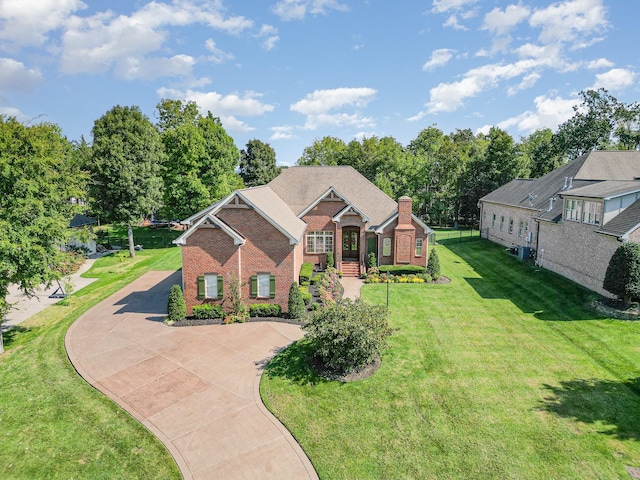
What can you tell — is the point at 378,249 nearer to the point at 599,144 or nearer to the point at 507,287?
the point at 507,287

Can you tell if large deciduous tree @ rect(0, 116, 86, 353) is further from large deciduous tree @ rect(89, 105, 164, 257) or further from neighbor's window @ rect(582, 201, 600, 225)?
neighbor's window @ rect(582, 201, 600, 225)

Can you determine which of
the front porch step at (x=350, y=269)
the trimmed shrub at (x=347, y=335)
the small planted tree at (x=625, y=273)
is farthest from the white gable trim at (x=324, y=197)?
the small planted tree at (x=625, y=273)

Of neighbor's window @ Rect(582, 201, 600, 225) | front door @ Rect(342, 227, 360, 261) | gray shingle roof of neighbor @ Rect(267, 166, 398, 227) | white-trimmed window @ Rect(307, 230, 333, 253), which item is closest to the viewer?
neighbor's window @ Rect(582, 201, 600, 225)

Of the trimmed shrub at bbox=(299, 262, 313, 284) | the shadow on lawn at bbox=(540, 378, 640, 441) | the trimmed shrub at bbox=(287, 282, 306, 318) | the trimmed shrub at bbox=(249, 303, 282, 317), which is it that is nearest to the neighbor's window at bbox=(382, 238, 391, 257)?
the trimmed shrub at bbox=(299, 262, 313, 284)

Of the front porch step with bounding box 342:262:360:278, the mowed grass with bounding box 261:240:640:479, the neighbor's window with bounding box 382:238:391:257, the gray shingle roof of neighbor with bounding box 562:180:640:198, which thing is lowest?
the mowed grass with bounding box 261:240:640:479

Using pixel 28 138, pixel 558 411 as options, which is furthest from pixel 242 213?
pixel 558 411

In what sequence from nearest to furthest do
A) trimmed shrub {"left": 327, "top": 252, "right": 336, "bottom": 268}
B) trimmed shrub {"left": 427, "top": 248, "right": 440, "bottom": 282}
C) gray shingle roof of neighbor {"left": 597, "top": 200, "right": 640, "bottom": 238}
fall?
1. gray shingle roof of neighbor {"left": 597, "top": 200, "right": 640, "bottom": 238}
2. trimmed shrub {"left": 427, "top": 248, "right": 440, "bottom": 282}
3. trimmed shrub {"left": 327, "top": 252, "right": 336, "bottom": 268}
